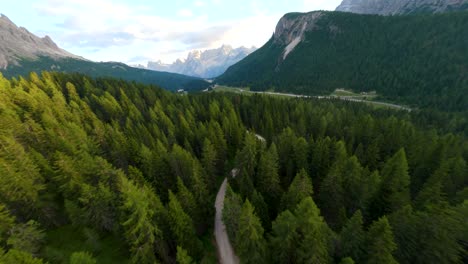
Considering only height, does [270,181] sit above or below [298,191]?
below

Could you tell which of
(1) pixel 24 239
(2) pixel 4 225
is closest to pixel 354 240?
(1) pixel 24 239

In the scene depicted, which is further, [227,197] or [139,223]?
[227,197]

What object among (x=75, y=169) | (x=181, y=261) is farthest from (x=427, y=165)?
(x=75, y=169)

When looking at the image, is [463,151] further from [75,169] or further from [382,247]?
[75,169]

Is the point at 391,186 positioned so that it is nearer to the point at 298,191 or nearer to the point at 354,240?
the point at 298,191

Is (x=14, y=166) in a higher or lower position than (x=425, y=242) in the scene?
higher

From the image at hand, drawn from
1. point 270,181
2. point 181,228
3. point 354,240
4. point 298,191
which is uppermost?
point 298,191

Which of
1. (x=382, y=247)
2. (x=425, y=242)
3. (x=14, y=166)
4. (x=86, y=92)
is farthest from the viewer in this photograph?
(x=86, y=92)
